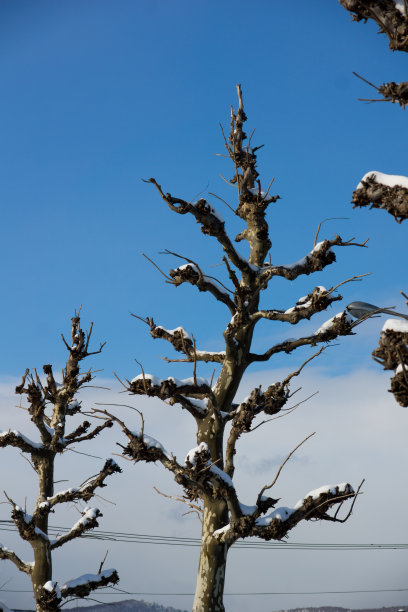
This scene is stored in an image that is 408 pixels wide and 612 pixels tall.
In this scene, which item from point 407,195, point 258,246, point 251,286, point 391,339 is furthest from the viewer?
point 258,246

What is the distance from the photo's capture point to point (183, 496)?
9172mm

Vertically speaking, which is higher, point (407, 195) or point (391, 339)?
point (407, 195)

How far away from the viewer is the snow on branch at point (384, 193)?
239 inches

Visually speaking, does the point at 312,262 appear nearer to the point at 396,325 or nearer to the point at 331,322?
the point at 331,322

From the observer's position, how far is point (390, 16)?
643cm

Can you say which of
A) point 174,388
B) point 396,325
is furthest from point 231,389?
point 396,325

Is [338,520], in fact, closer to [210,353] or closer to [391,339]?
[210,353]

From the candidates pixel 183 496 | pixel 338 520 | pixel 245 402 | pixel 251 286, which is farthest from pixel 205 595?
pixel 251 286

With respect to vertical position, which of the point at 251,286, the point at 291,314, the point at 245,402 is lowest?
the point at 245,402

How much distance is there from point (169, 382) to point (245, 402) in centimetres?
119

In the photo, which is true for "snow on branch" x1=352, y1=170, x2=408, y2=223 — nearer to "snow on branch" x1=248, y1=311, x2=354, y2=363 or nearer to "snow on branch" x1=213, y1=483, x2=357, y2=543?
"snow on branch" x1=248, y1=311, x2=354, y2=363

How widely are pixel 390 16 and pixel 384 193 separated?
73.2 inches

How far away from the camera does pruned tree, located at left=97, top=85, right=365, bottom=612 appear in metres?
8.70

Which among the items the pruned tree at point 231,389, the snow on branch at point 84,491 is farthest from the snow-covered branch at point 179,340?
the snow on branch at point 84,491
